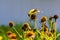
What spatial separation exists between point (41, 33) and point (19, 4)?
5.27ft

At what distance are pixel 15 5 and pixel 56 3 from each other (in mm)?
488

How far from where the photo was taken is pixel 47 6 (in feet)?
8.25

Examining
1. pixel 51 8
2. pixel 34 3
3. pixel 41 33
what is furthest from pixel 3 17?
pixel 41 33

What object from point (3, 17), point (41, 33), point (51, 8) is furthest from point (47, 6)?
point (41, 33)

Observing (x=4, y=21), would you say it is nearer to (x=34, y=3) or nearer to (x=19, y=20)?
(x=19, y=20)

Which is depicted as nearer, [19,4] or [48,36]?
[48,36]

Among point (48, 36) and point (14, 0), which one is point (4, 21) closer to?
point (14, 0)

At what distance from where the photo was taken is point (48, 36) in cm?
90

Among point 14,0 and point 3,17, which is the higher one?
point 14,0

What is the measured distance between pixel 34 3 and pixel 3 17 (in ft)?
1.32

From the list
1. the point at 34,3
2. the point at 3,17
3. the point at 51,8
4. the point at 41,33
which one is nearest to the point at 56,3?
the point at 51,8

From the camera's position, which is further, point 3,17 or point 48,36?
point 3,17

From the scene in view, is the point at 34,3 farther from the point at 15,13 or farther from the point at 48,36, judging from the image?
the point at 48,36

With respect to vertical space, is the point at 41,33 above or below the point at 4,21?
above
